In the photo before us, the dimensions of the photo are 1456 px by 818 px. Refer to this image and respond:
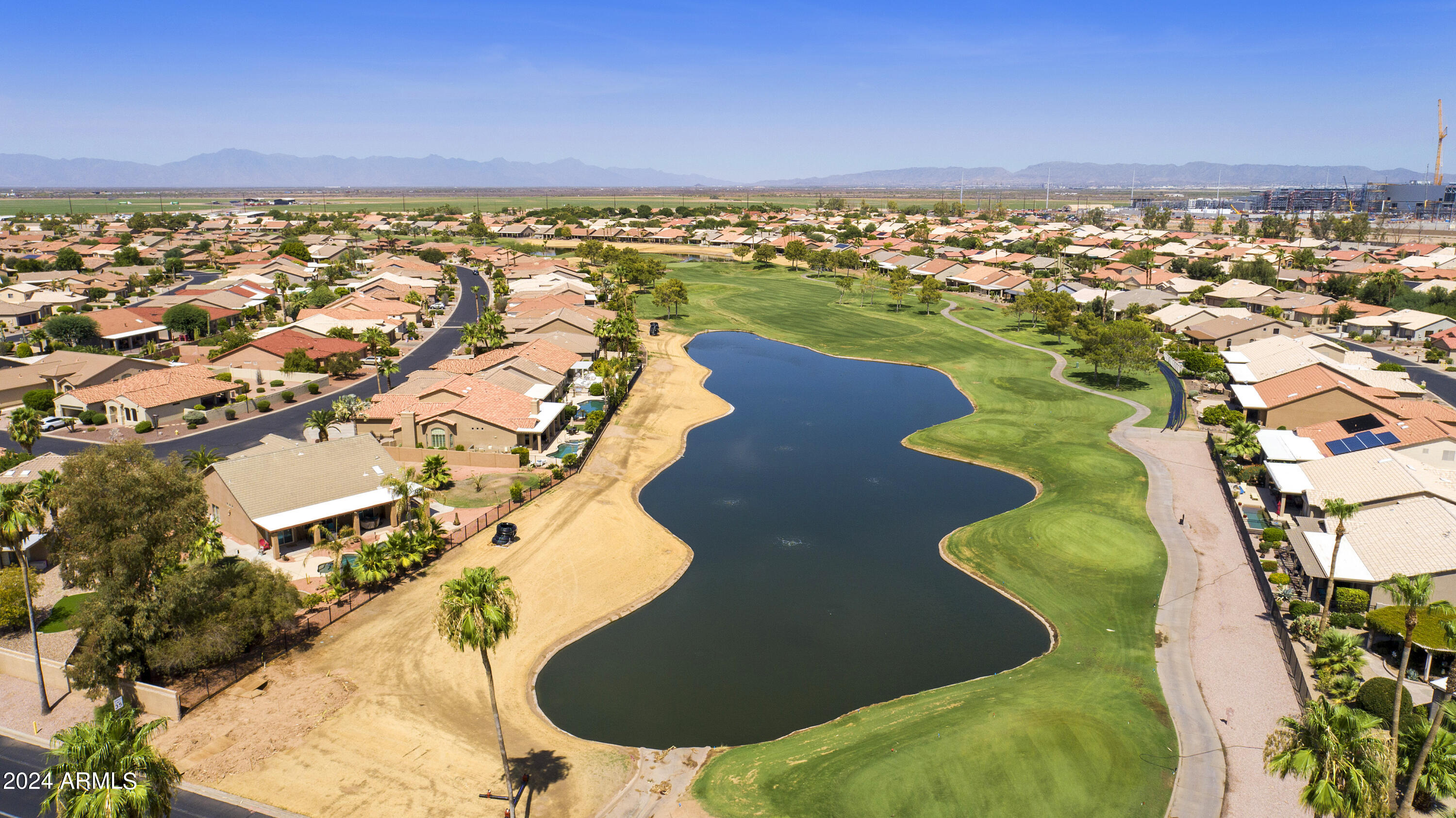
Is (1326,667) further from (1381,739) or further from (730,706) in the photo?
(730,706)

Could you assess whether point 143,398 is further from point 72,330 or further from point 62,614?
point 62,614

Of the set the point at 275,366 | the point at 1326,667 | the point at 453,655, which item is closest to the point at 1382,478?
the point at 1326,667

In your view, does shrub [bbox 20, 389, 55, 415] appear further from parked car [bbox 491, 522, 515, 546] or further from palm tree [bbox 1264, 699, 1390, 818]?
palm tree [bbox 1264, 699, 1390, 818]

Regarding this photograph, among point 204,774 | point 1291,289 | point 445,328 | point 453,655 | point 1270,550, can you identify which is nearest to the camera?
point 204,774

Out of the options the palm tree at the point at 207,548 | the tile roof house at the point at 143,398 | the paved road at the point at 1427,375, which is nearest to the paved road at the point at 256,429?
the tile roof house at the point at 143,398

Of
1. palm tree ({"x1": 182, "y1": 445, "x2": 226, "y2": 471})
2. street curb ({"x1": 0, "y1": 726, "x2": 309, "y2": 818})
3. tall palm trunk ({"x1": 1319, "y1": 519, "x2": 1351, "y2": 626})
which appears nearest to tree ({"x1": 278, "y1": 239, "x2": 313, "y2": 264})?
palm tree ({"x1": 182, "y1": 445, "x2": 226, "y2": 471})

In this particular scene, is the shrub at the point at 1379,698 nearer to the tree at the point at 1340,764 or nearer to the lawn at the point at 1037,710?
the lawn at the point at 1037,710
